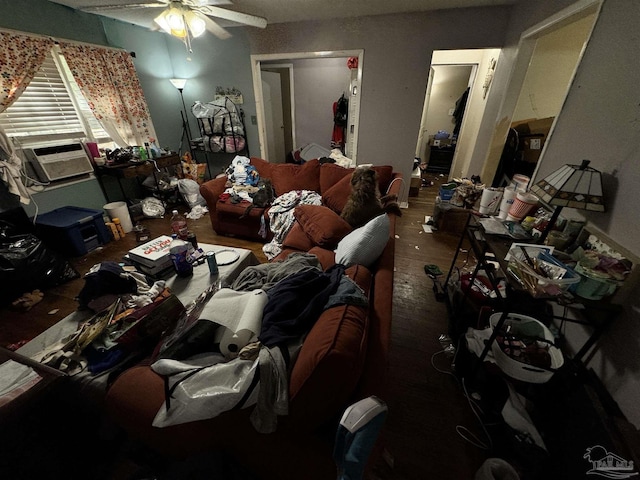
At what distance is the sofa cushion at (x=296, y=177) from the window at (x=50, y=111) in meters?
2.38

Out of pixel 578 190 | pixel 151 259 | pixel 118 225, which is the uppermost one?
pixel 578 190

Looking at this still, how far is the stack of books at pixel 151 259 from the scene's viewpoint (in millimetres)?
1582

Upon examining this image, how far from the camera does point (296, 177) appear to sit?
9.68 ft

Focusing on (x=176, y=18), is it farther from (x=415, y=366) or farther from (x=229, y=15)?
(x=415, y=366)

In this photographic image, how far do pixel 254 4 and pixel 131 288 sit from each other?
Result: 3.06m

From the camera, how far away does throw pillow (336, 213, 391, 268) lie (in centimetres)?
137

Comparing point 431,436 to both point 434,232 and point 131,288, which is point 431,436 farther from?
point 434,232

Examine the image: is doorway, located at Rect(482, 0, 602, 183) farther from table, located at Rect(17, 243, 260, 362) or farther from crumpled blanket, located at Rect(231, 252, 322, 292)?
table, located at Rect(17, 243, 260, 362)

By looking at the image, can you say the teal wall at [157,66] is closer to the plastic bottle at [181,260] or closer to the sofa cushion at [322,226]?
the plastic bottle at [181,260]

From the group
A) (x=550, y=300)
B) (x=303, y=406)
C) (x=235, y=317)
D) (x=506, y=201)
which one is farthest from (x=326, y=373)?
(x=506, y=201)

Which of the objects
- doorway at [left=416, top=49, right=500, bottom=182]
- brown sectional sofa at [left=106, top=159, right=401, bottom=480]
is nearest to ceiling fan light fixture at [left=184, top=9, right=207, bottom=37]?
brown sectional sofa at [left=106, top=159, right=401, bottom=480]

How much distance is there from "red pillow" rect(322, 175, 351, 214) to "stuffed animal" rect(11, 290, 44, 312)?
2.56m

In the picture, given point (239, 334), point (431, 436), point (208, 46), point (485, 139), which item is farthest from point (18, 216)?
point (485, 139)

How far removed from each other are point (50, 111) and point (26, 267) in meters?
1.91
